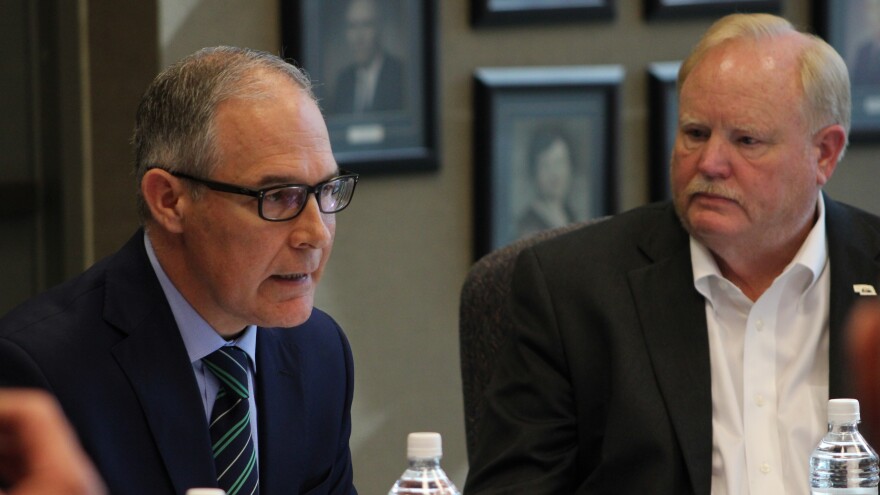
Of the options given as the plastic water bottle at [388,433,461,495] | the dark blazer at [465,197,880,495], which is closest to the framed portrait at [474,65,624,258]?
the dark blazer at [465,197,880,495]

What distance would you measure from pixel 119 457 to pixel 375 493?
6.99ft

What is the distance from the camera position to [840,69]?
116 inches

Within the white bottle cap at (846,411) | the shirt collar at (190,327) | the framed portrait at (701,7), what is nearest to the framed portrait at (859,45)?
the framed portrait at (701,7)

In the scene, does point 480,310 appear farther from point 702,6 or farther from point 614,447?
point 702,6

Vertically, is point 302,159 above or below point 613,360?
above

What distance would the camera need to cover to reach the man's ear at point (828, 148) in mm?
2979

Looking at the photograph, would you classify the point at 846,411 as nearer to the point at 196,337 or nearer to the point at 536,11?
the point at 196,337

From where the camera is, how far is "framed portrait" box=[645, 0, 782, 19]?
178 inches

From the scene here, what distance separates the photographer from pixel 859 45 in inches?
187

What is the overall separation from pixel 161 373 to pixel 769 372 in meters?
1.33

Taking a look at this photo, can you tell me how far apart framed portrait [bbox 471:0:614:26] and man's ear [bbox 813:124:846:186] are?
1530 mm

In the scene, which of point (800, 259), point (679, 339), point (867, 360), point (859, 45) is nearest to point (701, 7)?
point (859, 45)

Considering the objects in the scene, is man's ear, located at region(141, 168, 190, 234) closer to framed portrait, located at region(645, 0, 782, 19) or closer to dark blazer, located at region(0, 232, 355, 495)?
dark blazer, located at region(0, 232, 355, 495)

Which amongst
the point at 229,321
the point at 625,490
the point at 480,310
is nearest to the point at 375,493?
the point at 480,310
